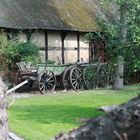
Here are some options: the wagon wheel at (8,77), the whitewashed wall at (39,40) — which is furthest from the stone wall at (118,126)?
the whitewashed wall at (39,40)

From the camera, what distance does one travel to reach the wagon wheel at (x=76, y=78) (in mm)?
23547

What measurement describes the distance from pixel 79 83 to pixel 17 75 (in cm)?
312

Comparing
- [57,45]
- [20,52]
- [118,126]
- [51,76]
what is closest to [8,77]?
[20,52]

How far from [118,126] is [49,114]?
1214cm

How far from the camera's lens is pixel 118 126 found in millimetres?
1870

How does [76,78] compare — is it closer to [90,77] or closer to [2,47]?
[90,77]

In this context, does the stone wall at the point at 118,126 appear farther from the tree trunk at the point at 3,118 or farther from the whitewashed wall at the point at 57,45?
the whitewashed wall at the point at 57,45

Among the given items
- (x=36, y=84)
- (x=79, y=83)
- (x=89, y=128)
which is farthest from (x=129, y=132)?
(x=79, y=83)

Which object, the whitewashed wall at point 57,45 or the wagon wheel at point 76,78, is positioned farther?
the whitewashed wall at point 57,45

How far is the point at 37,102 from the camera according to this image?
689 inches

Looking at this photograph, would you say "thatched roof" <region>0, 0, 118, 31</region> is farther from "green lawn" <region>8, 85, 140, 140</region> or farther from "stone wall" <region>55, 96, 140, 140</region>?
"stone wall" <region>55, 96, 140, 140</region>

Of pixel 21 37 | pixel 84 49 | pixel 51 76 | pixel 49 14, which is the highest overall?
pixel 49 14

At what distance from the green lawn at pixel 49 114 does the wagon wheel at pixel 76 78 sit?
441 cm

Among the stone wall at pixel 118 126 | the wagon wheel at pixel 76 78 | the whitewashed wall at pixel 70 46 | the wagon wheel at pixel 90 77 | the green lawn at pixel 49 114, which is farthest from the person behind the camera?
the whitewashed wall at pixel 70 46
